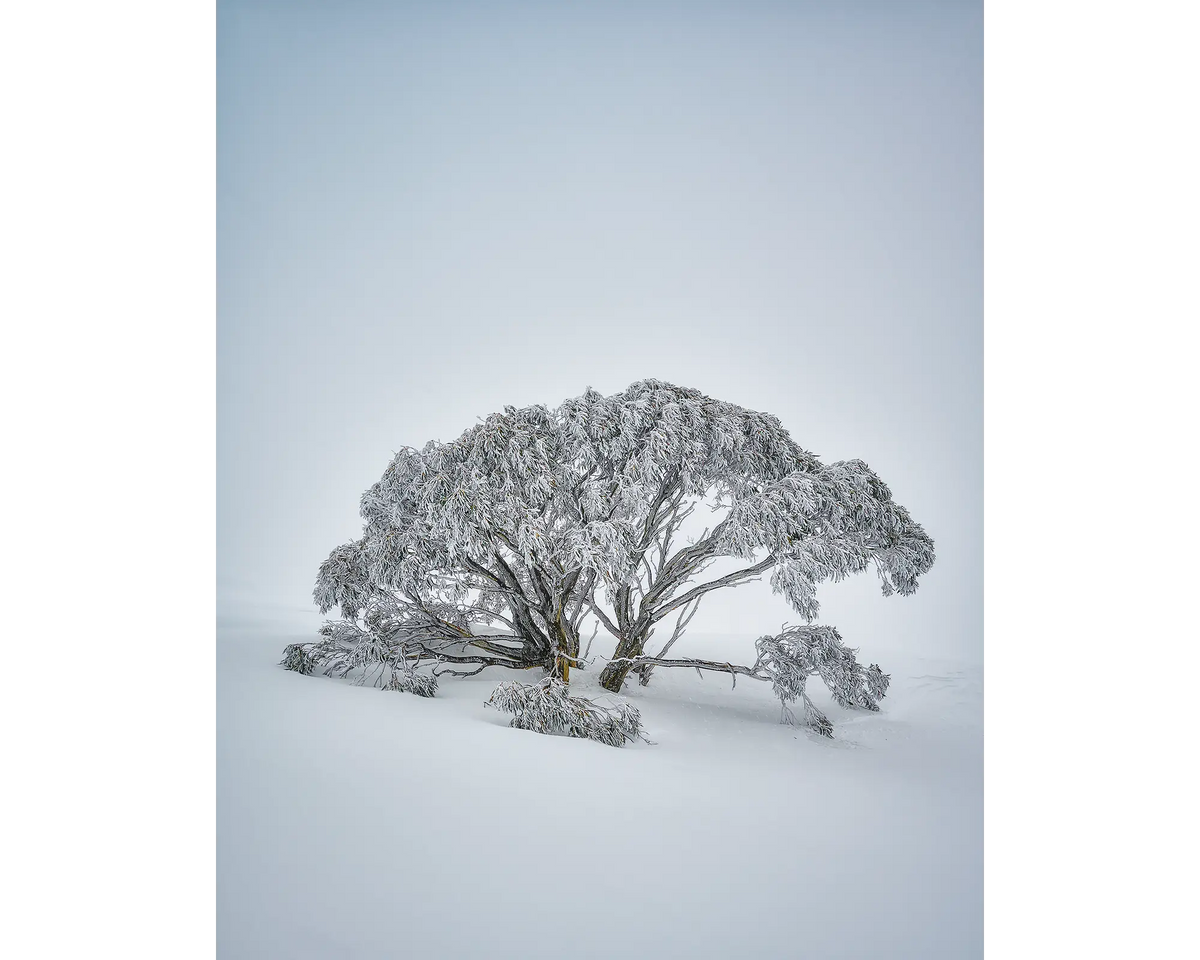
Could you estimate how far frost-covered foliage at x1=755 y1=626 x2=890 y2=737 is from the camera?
13.3ft

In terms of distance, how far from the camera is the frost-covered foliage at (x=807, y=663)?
4.04 m

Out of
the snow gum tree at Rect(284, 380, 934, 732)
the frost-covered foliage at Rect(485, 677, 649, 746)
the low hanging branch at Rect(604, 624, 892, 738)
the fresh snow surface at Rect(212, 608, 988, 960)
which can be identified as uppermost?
the snow gum tree at Rect(284, 380, 934, 732)

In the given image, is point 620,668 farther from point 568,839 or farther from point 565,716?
point 568,839

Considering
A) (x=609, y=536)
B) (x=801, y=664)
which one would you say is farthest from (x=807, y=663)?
(x=609, y=536)

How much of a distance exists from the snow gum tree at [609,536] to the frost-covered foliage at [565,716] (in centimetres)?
50

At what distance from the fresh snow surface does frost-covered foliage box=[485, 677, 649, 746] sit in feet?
0.38

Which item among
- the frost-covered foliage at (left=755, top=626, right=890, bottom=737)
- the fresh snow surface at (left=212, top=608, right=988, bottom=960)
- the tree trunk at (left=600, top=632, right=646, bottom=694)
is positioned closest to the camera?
the fresh snow surface at (left=212, top=608, right=988, bottom=960)

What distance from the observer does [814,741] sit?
3.80m

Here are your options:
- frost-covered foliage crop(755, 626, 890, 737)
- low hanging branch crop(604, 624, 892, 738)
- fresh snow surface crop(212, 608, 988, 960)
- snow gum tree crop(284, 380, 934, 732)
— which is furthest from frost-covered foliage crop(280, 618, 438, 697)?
frost-covered foliage crop(755, 626, 890, 737)

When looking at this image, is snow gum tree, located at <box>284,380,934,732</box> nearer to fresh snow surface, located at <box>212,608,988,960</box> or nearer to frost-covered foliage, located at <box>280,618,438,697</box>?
frost-covered foliage, located at <box>280,618,438,697</box>

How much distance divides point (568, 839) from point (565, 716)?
95 centimetres

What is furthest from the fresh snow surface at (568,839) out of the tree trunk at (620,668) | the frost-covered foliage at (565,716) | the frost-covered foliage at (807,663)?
the tree trunk at (620,668)
